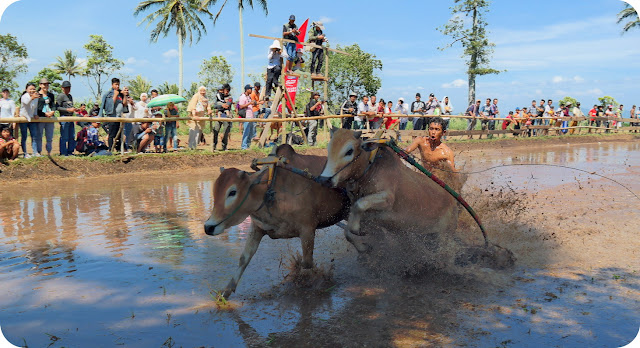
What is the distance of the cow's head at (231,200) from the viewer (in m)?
4.89

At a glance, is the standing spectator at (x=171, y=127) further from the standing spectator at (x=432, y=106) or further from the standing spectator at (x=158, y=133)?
the standing spectator at (x=432, y=106)

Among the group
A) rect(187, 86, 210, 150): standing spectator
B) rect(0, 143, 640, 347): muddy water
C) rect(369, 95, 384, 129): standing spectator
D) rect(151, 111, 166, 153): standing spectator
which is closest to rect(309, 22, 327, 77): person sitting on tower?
rect(369, 95, 384, 129): standing spectator

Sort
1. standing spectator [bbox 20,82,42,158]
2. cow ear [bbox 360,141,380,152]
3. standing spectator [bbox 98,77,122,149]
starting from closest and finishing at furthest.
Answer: cow ear [bbox 360,141,380,152] < standing spectator [bbox 20,82,42,158] < standing spectator [bbox 98,77,122,149]

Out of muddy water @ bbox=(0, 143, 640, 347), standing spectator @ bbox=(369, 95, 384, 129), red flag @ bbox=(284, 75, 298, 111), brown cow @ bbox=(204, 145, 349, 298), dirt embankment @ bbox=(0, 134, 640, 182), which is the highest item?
red flag @ bbox=(284, 75, 298, 111)

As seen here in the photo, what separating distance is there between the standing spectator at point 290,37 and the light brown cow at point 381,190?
41.6 feet

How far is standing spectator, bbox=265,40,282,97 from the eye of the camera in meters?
17.8

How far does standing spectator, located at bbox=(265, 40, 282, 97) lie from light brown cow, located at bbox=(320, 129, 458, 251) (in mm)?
12498

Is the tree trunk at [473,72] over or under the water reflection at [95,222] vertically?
over

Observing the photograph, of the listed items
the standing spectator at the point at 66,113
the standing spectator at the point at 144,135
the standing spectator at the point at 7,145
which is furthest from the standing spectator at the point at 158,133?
the standing spectator at the point at 7,145

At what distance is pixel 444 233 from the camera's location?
6.24m

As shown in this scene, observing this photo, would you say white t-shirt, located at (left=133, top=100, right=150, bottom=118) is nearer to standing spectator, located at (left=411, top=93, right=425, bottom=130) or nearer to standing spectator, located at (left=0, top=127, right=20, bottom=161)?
standing spectator, located at (left=0, top=127, right=20, bottom=161)

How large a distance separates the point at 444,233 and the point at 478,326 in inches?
67.0

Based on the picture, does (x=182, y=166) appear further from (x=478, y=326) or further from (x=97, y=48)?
(x=97, y=48)

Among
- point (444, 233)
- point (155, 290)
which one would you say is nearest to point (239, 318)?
point (155, 290)
